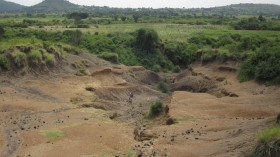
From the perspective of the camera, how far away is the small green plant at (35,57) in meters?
42.2

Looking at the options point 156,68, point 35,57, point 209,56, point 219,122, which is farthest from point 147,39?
point 219,122

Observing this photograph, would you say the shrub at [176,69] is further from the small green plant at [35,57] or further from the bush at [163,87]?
the small green plant at [35,57]

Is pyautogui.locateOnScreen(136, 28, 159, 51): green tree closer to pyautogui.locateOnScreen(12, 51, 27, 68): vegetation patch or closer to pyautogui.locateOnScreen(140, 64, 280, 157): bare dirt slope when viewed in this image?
pyautogui.locateOnScreen(140, 64, 280, 157): bare dirt slope

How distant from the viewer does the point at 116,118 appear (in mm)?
32656

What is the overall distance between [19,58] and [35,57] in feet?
6.70

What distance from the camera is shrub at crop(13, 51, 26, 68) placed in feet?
132

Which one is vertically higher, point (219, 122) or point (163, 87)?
point (219, 122)

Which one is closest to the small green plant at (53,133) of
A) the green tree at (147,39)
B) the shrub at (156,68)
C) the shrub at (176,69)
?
the shrub at (156,68)

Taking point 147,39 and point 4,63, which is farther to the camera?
point 147,39

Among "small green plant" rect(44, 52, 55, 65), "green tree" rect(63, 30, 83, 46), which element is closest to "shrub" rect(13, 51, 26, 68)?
"small green plant" rect(44, 52, 55, 65)

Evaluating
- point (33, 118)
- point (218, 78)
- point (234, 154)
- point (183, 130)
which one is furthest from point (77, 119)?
point (218, 78)

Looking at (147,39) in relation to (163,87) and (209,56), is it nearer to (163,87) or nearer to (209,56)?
(209,56)

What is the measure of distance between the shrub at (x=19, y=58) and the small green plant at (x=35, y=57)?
3.12 ft

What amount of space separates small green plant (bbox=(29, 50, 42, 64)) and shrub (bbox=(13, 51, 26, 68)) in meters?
0.95
